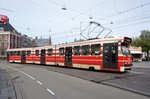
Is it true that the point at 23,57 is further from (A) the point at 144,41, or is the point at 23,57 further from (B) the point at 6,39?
(B) the point at 6,39

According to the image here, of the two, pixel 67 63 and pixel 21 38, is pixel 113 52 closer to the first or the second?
pixel 67 63

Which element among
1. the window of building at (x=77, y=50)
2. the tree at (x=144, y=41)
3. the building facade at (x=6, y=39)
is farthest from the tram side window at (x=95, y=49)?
the building facade at (x=6, y=39)

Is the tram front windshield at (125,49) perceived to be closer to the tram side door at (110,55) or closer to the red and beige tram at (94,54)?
the red and beige tram at (94,54)

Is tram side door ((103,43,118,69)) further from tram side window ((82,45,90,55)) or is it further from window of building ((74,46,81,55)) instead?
window of building ((74,46,81,55))

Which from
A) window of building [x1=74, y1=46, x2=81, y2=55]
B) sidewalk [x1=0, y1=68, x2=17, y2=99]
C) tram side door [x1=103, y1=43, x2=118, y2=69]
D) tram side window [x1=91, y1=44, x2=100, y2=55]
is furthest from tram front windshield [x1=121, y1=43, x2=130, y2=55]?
sidewalk [x1=0, y1=68, x2=17, y2=99]

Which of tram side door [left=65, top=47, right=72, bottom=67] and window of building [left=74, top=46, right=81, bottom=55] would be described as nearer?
window of building [left=74, top=46, right=81, bottom=55]

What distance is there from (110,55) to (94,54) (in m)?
2.55

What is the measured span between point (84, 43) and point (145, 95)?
13193mm

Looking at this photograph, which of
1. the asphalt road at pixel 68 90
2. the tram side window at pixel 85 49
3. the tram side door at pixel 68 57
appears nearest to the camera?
the asphalt road at pixel 68 90

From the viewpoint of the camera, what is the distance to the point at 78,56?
76.6 ft

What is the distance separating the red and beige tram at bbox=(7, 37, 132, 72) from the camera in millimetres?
17938

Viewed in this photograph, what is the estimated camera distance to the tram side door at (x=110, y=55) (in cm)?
1808

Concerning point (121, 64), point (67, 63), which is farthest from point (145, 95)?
point (67, 63)

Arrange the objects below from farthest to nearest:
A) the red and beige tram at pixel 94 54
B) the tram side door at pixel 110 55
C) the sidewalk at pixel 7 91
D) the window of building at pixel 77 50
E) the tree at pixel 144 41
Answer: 1. the tree at pixel 144 41
2. the window of building at pixel 77 50
3. the tram side door at pixel 110 55
4. the red and beige tram at pixel 94 54
5. the sidewalk at pixel 7 91
